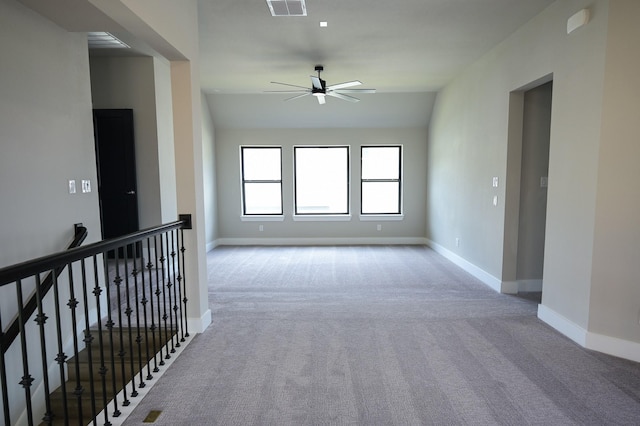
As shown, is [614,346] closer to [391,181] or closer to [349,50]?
[349,50]

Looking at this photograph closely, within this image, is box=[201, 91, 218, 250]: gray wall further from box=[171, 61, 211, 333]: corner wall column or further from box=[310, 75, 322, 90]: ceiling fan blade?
box=[171, 61, 211, 333]: corner wall column

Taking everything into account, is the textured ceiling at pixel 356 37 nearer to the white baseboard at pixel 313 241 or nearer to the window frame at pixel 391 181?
the window frame at pixel 391 181

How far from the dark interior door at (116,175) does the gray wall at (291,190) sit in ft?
8.89

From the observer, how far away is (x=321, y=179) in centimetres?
778

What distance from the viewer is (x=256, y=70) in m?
5.28

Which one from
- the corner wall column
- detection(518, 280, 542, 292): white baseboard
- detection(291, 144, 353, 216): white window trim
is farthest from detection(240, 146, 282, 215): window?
detection(518, 280, 542, 292): white baseboard

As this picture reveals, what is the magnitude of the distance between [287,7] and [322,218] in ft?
16.2

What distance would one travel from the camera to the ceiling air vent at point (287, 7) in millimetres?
3115

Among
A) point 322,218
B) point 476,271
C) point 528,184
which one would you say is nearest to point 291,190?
point 322,218

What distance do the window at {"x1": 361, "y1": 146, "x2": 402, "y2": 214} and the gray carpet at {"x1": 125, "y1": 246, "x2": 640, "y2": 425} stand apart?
3564 mm

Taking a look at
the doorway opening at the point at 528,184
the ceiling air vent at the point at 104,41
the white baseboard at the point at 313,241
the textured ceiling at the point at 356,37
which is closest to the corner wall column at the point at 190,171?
the textured ceiling at the point at 356,37

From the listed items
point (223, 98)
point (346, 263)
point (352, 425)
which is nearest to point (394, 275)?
point (346, 263)

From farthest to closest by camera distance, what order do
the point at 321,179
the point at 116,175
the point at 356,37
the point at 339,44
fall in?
the point at 321,179 → the point at 116,175 → the point at 339,44 → the point at 356,37

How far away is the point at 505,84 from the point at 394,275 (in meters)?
2.76
